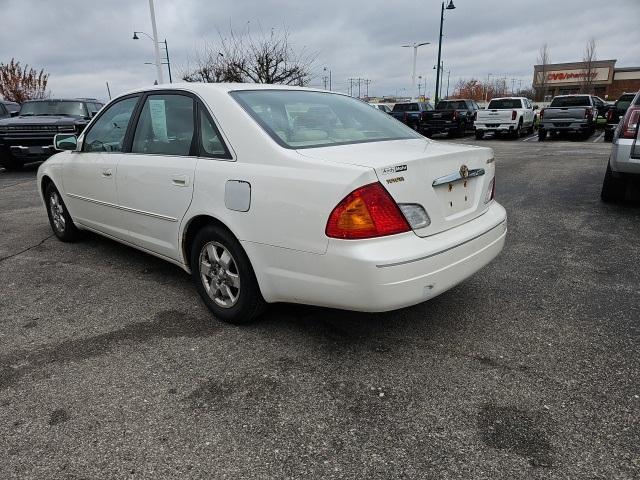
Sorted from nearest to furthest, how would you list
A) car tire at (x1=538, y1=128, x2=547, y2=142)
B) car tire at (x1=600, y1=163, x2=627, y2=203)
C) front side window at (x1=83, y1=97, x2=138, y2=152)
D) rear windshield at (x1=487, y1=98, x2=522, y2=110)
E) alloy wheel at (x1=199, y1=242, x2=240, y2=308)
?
alloy wheel at (x1=199, y1=242, x2=240, y2=308) → front side window at (x1=83, y1=97, x2=138, y2=152) → car tire at (x1=600, y1=163, x2=627, y2=203) → car tire at (x1=538, y1=128, x2=547, y2=142) → rear windshield at (x1=487, y1=98, x2=522, y2=110)

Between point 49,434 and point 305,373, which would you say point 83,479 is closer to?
point 49,434

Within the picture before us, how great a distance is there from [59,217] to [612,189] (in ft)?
22.9

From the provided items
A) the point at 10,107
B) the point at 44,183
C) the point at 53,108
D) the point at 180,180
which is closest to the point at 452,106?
the point at 53,108

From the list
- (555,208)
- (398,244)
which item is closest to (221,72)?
(555,208)

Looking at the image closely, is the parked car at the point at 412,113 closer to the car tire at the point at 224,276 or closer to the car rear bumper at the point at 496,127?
the car rear bumper at the point at 496,127

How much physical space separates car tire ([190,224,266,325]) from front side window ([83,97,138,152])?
1.39m

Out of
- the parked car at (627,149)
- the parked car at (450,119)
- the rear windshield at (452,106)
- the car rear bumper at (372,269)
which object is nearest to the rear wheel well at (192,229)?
the car rear bumper at (372,269)

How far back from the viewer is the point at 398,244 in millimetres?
2535

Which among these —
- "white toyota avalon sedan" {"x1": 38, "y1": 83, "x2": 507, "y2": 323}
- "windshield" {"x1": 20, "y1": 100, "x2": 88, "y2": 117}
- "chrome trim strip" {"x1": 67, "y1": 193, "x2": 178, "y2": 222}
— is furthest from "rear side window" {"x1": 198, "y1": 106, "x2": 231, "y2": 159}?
"windshield" {"x1": 20, "y1": 100, "x2": 88, "y2": 117}

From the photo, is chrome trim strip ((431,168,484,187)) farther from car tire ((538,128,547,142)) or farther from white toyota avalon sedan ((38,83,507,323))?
car tire ((538,128,547,142))

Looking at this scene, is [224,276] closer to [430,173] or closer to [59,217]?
[430,173]

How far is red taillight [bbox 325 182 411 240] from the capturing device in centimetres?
247

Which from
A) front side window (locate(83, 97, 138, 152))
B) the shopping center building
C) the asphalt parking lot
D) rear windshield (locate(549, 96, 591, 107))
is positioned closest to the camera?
the asphalt parking lot

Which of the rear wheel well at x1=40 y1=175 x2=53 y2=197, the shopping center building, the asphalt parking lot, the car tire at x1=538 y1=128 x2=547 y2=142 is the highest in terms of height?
the shopping center building
